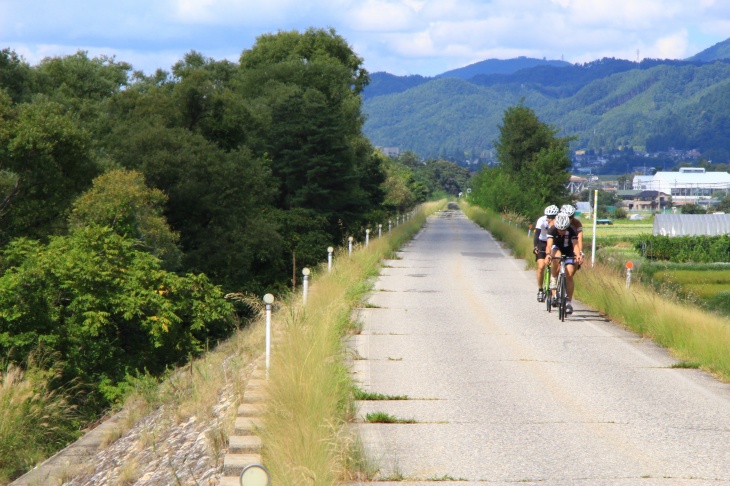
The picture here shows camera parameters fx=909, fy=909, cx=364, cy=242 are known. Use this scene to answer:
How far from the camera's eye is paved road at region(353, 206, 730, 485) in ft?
23.0

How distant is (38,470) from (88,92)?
47.8 metres

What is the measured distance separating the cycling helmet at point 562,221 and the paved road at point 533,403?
5.63ft

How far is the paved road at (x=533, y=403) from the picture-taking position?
700 cm

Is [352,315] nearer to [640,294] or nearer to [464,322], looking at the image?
[464,322]

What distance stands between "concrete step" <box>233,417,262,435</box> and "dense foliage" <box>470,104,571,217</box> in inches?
2479

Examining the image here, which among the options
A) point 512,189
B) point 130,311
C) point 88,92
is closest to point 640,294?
point 130,311

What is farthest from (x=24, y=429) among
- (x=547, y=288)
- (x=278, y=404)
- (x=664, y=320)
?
(x=547, y=288)

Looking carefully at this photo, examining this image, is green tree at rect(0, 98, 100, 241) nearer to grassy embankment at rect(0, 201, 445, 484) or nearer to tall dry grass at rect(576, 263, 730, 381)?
grassy embankment at rect(0, 201, 445, 484)

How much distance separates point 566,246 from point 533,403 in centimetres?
698

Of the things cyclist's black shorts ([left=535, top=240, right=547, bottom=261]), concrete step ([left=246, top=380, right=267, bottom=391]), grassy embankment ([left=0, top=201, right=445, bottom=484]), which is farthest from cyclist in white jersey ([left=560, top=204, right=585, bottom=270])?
concrete step ([left=246, top=380, right=267, bottom=391])

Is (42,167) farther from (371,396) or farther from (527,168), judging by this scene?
(527,168)

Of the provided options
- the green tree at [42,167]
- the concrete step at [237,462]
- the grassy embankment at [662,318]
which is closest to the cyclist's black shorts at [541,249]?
the grassy embankment at [662,318]

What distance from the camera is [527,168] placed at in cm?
8500

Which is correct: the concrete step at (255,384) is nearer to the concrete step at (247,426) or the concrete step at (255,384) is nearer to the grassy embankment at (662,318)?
the concrete step at (247,426)
